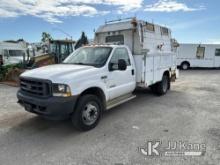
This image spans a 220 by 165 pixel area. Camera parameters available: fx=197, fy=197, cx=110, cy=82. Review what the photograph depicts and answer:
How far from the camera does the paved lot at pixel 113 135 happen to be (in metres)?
3.52

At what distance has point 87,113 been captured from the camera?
182 inches

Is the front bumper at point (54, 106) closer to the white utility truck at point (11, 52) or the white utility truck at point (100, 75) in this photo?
the white utility truck at point (100, 75)

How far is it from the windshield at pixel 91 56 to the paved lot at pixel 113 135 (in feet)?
5.31

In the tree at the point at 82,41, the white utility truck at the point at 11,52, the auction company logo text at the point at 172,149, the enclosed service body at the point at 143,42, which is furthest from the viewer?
the white utility truck at the point at 11,52

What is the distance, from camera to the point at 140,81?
6.48m

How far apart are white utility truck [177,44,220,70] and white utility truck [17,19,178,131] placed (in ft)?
45.2

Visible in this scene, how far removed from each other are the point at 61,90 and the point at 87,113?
36.3 inches

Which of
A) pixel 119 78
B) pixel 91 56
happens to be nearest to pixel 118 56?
pixel 119 78

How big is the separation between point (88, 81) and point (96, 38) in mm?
3641

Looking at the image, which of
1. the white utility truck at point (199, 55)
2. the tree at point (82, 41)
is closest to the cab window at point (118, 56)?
the tree at point (82, 41)

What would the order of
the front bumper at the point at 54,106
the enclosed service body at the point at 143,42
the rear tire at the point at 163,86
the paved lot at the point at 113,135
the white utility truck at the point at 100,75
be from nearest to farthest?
the paved lot at the point at 113,135 → the front bumper at the point at 54,106 → the white utility truck at the point at 100,75 → the enclosed service body at the point at 143,42 → the rear tire at the point at 163,86

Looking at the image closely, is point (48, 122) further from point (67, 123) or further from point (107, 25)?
point (107, 25)

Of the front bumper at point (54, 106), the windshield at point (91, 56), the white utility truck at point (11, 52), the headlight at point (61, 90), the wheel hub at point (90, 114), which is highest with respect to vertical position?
the white utility truck at point (11, 52)

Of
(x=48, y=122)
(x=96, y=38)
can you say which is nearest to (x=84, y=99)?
(x=48, y=122)
